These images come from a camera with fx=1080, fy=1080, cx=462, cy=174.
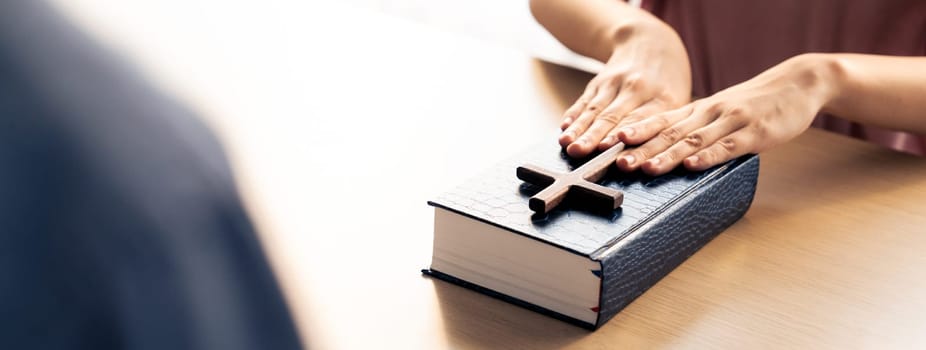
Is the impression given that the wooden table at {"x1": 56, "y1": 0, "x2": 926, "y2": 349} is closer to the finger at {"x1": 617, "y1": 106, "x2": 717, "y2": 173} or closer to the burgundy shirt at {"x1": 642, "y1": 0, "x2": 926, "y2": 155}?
the finger at {"x1": 617, "y1": 106, "x2": 717, "y2": 173}

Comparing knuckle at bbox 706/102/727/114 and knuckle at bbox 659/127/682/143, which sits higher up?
knuckle at bbox 706/102/727/114

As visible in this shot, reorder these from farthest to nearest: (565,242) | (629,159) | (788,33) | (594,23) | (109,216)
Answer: (788,33), (594,23), (629,159), (565,242), (109,216)

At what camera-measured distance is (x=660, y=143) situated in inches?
41.2

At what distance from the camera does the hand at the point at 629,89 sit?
3.52ft

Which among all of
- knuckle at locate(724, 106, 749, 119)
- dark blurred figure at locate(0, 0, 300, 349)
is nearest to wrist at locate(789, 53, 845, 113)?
knuckle at locate(724, 106, 749, 119)

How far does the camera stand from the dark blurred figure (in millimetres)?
198

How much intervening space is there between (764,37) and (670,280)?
858mm

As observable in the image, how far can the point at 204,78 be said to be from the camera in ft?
0.84

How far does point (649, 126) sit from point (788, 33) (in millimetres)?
687

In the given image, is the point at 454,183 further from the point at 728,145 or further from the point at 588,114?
the point at 728,145

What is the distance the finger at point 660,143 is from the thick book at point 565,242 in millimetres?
17

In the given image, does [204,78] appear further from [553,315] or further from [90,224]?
[553,315]

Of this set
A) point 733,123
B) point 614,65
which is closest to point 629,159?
point 733,123

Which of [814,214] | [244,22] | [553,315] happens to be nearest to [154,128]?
[553,315]
